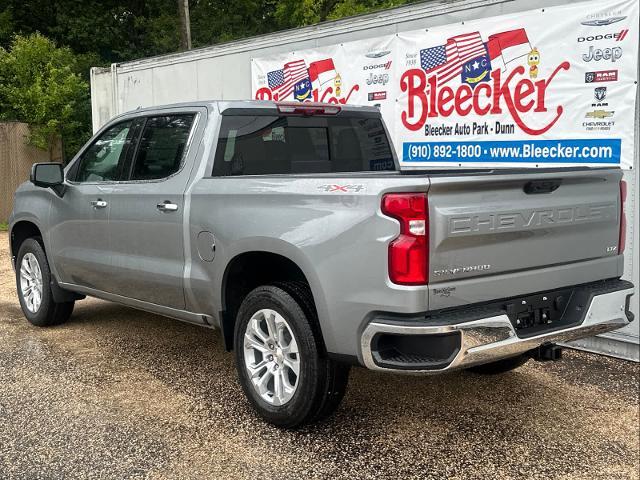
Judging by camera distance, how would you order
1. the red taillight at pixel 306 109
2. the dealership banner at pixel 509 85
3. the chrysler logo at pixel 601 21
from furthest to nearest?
the dealership banner at pixel 509 85
the chrysler logo at pixel 601 21
the red taillight at pixel 306 109

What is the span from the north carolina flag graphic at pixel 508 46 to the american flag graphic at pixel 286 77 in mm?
2503

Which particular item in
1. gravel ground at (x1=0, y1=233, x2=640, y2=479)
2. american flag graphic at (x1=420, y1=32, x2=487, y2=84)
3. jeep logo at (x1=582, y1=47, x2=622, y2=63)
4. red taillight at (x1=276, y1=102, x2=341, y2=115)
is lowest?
gravel ground at (x1=0, y1=233, x2=640, y2=479)

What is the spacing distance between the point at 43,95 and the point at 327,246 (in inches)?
553

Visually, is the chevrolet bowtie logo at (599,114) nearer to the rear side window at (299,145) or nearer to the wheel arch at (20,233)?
the rear side window at (299,145)

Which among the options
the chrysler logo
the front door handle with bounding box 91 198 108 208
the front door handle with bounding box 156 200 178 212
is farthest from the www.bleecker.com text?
the front door handle with bounding box 91 198 108 208

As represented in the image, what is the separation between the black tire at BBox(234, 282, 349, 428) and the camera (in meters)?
3.67

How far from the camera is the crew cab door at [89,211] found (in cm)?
520

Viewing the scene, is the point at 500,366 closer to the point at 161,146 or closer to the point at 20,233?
the point at 161,146

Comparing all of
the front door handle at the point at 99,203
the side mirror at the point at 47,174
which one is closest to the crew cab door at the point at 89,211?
the front door handle at the point at 99,203

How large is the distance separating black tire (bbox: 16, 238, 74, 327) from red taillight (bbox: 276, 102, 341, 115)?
260 centimetres

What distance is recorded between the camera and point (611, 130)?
5301 millimetres

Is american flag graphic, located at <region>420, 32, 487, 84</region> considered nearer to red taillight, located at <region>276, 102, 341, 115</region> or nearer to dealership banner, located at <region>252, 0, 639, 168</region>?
dealership banner, located at <region>252, 0, 639, 168</region>

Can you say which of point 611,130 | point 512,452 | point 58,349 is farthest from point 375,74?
point 512,452

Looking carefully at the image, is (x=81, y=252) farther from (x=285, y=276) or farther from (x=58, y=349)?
(x=285, y=276)
